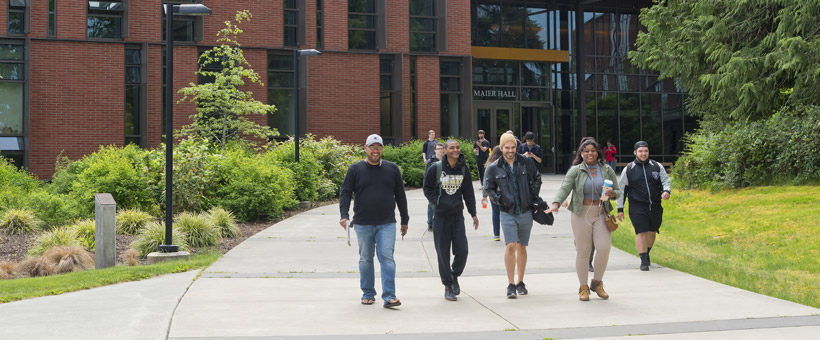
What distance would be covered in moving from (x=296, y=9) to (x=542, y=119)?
510 inches

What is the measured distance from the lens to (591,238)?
855 cm

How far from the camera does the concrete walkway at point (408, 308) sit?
22.9 ft

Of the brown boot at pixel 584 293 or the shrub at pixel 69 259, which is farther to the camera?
the shrub at pixel 69 259

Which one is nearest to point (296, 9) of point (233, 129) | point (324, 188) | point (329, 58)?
point (329, 58)

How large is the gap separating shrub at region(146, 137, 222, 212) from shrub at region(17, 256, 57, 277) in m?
4.80

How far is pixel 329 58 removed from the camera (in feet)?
101

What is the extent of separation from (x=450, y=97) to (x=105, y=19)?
1344 cm

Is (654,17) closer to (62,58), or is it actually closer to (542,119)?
(542,119)

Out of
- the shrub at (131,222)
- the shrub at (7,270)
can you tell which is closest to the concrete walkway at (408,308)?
the shrub at (7,270)

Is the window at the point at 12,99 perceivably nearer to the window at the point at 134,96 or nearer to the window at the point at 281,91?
the window at the point at 134,96

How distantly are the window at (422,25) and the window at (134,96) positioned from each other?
10.4 meters

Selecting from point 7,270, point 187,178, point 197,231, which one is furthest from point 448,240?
point 187,178

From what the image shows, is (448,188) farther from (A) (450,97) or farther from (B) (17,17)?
(A) (450,97)

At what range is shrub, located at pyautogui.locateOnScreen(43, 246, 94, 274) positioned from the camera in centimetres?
1212
